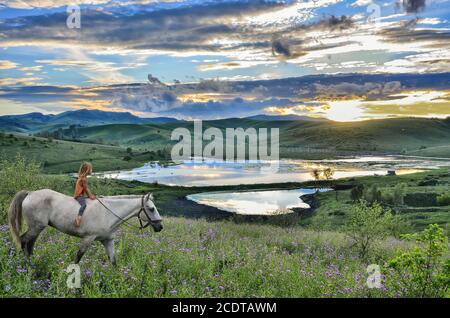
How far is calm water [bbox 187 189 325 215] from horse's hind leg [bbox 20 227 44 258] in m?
54.5

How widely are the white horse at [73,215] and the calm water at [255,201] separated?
2130 inches

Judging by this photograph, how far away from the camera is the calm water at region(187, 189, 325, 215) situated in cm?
6800

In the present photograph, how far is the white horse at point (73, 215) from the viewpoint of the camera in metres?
9.08

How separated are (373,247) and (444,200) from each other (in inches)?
2151

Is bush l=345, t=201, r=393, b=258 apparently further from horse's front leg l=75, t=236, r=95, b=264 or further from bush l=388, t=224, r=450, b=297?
horse's front leg l=75, t=236, r=95, b=264

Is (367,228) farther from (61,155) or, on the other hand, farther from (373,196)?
(61,155)

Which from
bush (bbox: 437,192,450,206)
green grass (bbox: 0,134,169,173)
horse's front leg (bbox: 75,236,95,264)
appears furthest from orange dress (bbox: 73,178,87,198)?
green grass (bbox: 0,134,169,173)

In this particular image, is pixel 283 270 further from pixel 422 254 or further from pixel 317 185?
pixel 317 185

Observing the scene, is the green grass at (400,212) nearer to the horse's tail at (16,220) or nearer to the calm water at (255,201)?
the calm water at (255,201)

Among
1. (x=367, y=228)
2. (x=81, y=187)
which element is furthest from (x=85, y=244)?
(x=367, y=228)

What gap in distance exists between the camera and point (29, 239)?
9.39m

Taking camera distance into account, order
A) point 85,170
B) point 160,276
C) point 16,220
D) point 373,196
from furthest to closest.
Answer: point 373,196, point 160,276, point 16,220, point 85,170

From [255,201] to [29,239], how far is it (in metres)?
70.2
